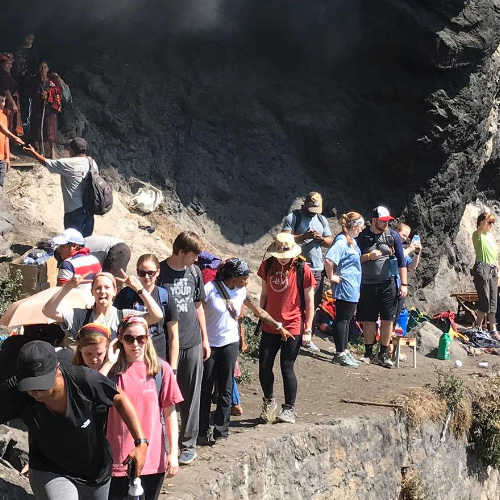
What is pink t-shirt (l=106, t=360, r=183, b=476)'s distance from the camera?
4953 millimetres

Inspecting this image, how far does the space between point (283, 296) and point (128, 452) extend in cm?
278

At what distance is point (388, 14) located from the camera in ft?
46.4

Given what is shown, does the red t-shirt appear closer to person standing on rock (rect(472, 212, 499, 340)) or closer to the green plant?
the green plant

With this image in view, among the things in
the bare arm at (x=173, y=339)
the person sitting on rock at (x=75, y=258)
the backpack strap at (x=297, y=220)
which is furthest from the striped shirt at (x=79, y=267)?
the backpack strap at (x=297, y=220)

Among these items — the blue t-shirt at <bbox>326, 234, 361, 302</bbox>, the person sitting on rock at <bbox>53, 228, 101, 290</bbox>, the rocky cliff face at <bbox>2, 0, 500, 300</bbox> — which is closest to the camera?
the person sitting on rock at <bbox>53, 228, 101, 290</bbox>

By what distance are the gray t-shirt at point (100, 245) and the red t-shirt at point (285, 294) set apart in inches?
54.7

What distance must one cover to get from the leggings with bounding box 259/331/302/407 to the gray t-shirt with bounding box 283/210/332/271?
2868 millimetres

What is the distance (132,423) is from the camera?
459cm

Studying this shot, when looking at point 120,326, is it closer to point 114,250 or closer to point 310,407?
point 114,250

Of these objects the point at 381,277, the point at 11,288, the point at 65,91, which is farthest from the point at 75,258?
the point at 65,91

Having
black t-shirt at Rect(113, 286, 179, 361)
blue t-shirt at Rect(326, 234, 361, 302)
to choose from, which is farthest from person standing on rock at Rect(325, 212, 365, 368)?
black t-shirt at Rect(113, 286, 179, 361)

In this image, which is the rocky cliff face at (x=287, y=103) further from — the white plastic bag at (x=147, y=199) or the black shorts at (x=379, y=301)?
the black shorts at (x=379, y=301)

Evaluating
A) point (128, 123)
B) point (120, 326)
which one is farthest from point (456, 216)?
point (120, 326)

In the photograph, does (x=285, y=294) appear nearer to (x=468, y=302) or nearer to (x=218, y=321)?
(x=218, y=321)
